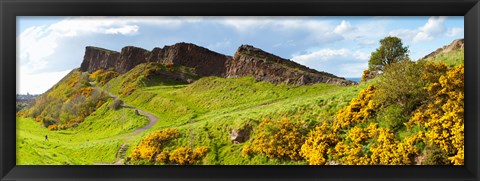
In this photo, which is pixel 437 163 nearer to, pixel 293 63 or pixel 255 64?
pixel 293 63

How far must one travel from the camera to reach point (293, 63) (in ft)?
15.0

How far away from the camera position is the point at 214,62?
4594mm

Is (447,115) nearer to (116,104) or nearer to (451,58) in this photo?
(451,58)

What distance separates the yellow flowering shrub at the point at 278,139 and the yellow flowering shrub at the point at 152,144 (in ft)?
2.62

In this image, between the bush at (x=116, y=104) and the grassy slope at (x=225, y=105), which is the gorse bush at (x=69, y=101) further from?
the grassy slope at (x=225, y=105)

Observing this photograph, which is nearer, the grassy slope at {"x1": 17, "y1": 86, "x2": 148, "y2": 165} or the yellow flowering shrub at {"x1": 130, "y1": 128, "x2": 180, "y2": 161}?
the grassy slope at {"x1": 17, "y1": 86, "x2": 148, "y2": 165}

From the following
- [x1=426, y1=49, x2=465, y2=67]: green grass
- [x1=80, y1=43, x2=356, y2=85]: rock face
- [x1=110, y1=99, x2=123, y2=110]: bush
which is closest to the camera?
[x1=426, y1=49, x2=465, y2=67]: green grass

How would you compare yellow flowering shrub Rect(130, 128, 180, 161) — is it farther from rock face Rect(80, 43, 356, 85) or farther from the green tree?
the green tree

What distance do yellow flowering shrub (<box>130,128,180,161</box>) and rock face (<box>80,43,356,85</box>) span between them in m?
0.71

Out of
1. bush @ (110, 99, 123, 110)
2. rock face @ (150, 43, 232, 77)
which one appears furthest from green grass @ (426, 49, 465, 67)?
bush @ (110, 99, 123, 110)

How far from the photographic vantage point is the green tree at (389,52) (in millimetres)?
4312

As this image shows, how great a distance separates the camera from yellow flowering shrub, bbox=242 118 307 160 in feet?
14.3

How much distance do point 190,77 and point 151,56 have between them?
47 cm
